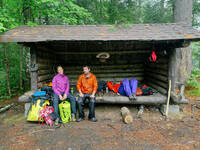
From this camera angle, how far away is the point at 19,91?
730 cm

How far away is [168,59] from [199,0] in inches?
366

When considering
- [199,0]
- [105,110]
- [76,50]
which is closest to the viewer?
[105,110]

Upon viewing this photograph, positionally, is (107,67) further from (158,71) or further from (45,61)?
(45,61)

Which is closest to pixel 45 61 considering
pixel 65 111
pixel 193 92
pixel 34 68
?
pixel 34 68

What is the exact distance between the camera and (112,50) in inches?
241

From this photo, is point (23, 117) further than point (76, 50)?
No

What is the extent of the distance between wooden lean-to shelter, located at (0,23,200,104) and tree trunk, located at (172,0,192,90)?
5.46 ft

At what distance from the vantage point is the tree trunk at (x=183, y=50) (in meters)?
6.24

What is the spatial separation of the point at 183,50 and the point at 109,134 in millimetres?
5912

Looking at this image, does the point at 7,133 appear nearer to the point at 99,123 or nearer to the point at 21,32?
the point at 99,123

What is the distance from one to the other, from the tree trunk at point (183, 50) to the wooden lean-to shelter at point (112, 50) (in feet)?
5.46

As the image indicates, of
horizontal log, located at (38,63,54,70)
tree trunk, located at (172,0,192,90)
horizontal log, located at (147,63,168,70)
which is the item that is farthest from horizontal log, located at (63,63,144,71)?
tree trunk, located at (172,0,192,90)

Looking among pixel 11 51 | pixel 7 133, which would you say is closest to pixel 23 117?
pixel 7 133

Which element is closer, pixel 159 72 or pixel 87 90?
pixel 87 90
